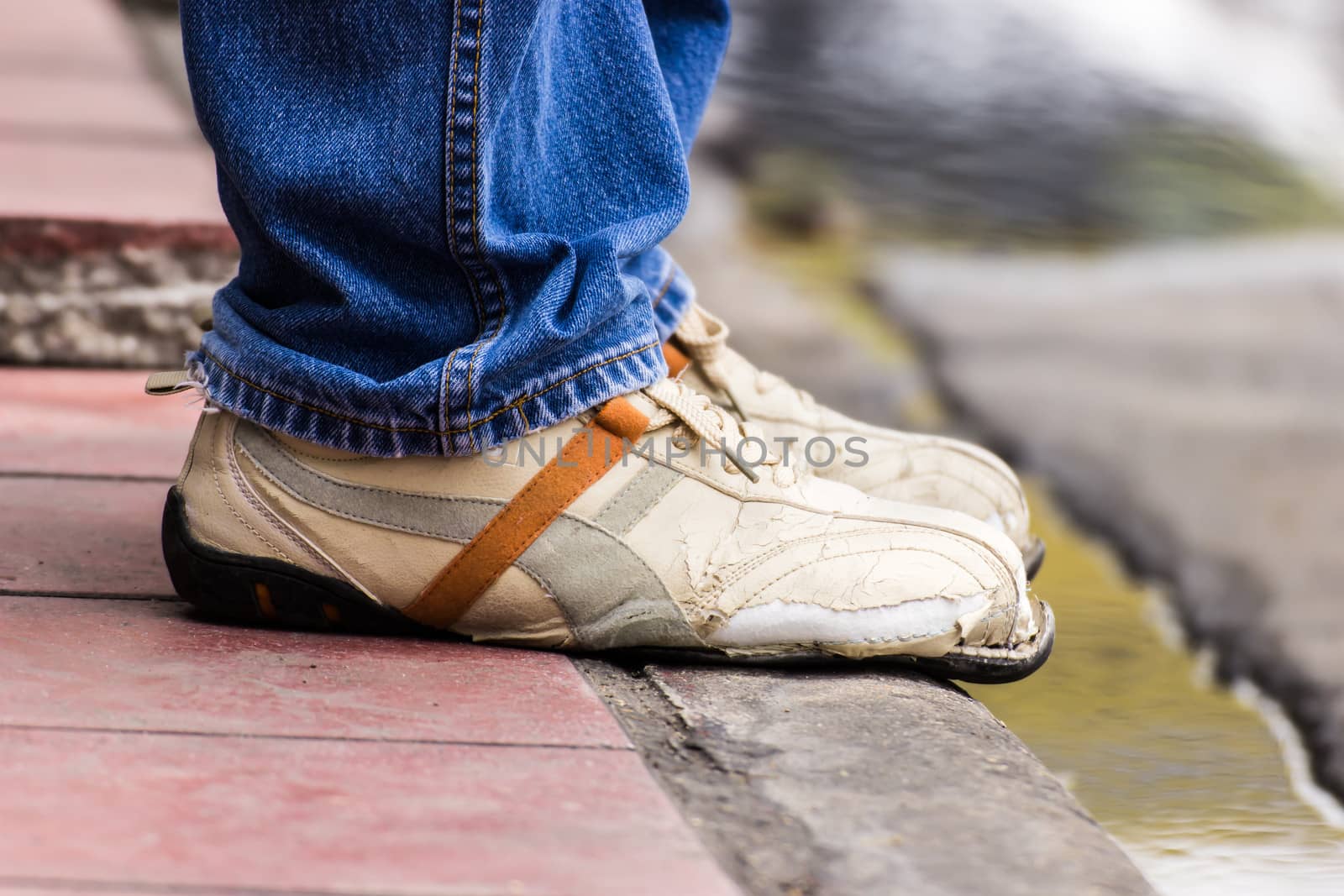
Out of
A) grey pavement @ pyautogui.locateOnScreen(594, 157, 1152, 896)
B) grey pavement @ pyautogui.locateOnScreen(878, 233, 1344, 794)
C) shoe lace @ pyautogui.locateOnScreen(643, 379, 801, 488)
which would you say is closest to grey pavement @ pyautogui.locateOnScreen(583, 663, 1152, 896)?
grey pavement @ pyautogui.locateOnScreen(594, 157, 1152, 896)

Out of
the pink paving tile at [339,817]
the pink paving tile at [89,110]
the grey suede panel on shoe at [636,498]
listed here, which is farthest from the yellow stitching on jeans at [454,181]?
the pink paving tile at [89,110]

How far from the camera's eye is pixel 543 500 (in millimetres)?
772

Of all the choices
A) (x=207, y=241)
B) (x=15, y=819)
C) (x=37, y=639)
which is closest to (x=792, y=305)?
(x=207, y=241)

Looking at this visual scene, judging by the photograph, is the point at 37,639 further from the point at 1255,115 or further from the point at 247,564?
the point at 1255,115

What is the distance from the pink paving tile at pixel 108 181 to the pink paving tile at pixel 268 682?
2.87ft

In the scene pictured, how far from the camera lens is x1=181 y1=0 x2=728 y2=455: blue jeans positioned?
0.70 m

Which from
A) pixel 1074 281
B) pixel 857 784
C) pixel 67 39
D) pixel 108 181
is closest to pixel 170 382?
pixel 857 784

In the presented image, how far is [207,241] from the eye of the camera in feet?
5.03

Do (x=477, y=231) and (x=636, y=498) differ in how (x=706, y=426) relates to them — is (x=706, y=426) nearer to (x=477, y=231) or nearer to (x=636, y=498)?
(x=636, y=498)

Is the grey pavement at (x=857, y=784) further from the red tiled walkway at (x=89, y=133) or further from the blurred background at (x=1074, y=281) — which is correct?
the red tiled walkway at (x=89, y=133)

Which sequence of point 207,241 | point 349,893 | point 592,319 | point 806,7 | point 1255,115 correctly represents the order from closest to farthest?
point 349,893
point 592,319
point 207,241
point 1255,115
point 806,7

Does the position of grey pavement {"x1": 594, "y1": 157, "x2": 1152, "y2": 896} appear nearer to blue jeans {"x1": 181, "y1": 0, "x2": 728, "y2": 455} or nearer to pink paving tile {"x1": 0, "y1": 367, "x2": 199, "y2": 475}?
blue jeans {"x1": 181, "y1": 0, "x2": 728, "y2": 455}

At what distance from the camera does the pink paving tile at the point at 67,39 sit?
3.01 meters

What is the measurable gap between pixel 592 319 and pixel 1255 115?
3.71 m
